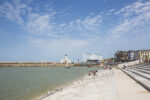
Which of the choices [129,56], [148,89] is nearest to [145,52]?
[129,56]

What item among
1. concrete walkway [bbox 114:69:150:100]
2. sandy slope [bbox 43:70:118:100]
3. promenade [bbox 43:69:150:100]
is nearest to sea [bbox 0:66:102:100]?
sandy slope [bbox 43:70:118:100]

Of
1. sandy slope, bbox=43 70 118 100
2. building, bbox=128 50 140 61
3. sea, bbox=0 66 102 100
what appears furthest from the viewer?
building, bbox=128 50 140 61

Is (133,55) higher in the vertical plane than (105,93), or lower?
higher

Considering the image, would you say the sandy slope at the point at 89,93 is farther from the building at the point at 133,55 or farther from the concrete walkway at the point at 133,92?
the building at the point at 133,55

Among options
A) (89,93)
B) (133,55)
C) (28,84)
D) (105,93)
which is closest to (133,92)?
(105,93)

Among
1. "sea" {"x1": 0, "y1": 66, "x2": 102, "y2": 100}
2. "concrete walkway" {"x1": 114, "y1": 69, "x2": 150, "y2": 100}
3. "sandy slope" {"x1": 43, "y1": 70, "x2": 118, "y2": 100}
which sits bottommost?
"sea" {"x1": 0, "y1": 66, "x2": 102, "y2": 100}

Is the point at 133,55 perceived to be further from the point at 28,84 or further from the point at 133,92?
the point at 133,92

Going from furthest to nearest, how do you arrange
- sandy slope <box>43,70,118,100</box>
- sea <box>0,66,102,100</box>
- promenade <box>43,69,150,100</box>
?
1. sea <box>0,66,102,100</box>
2. sandy slope <box>43,70,118,100</box>
3. promenade <box>43,69,150,100</box>

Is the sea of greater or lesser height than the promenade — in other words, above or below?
below

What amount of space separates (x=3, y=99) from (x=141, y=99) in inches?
564

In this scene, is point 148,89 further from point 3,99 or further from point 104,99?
point 3,99

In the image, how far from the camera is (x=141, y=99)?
9.04 metres

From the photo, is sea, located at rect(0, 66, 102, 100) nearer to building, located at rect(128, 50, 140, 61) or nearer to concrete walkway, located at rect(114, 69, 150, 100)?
concrete walkway, located at rect(114, 69, 150, 100)

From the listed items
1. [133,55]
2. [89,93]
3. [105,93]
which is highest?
[133,55]
